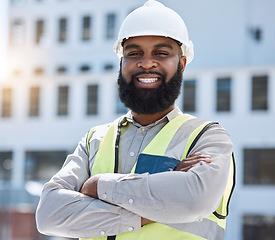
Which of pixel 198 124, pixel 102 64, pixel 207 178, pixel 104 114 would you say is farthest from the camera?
pixel 102 64

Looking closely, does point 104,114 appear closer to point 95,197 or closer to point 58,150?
point 58,150

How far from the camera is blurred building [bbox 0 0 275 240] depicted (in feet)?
96.9

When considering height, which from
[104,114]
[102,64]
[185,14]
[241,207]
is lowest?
[241,207]

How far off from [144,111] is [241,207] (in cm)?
2789

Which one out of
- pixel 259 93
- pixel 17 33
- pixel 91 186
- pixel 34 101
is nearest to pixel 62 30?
pixel 17 33

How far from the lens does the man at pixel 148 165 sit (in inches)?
93.4

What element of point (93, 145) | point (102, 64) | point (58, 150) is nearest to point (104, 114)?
point (58, 150)

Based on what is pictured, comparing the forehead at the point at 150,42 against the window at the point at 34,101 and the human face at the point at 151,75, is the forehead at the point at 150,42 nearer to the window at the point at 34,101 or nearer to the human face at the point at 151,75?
the human face at the point at 151,75

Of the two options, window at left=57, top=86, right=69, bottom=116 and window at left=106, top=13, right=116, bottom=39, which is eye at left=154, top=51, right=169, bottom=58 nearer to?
window at left=57, top=86, right=69, bottom=116

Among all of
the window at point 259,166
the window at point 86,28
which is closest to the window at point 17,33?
the window at point 86,28

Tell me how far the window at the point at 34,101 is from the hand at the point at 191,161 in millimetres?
32096

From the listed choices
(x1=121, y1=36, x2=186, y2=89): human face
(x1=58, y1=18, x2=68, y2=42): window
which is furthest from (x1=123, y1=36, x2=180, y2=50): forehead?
(x1=58, y1=18, x2=68, y2=42): window

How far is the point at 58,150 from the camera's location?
3353 cm

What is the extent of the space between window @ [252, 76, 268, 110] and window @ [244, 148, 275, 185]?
233cm
